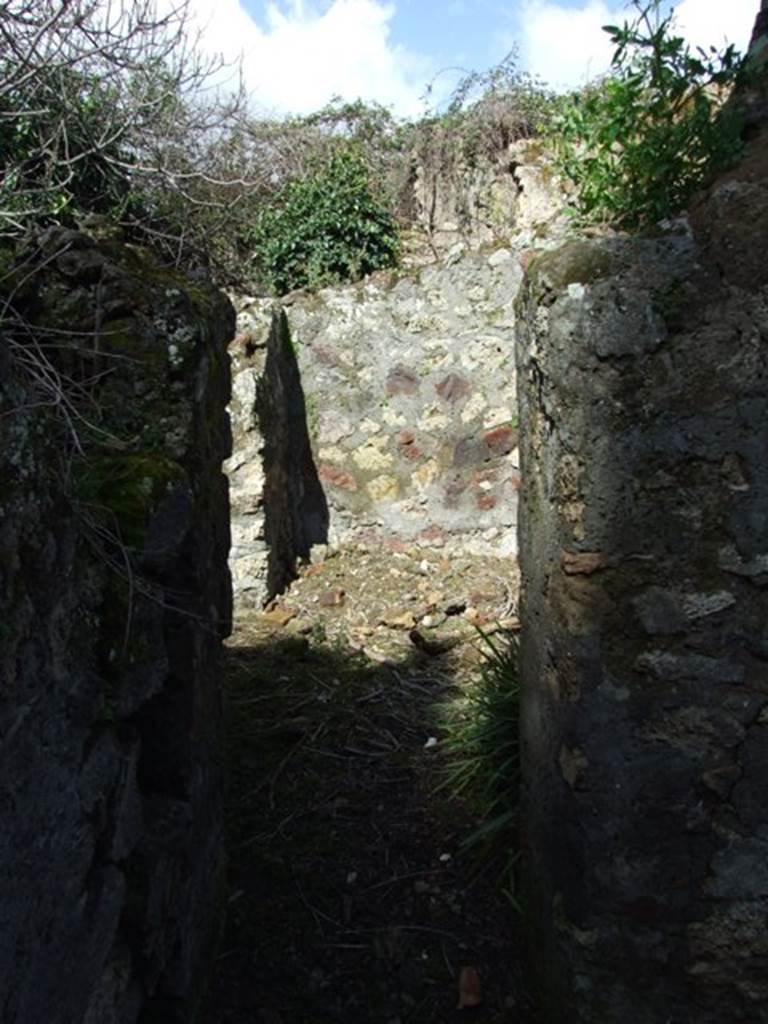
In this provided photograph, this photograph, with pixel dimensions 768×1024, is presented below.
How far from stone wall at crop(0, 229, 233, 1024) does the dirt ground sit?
0.29m

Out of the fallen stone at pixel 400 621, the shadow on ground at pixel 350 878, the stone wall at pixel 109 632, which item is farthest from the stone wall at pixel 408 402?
the stone wall at pixel 109 632

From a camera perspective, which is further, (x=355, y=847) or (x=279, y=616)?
(x=279, y=616)

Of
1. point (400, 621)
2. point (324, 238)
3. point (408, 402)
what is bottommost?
point (400, 621)

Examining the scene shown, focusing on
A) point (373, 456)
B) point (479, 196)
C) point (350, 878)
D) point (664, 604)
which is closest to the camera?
point (664, 604)

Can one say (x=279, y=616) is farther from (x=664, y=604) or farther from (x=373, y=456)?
(x=664, y=604)

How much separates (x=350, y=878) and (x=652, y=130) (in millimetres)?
2358

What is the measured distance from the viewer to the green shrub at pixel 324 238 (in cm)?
769

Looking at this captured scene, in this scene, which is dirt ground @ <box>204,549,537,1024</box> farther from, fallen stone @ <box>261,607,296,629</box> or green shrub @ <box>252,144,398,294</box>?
green shrub @ <box>252,144,398,294</box>

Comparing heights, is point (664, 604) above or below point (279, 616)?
above

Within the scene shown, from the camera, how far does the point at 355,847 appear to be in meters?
3.01

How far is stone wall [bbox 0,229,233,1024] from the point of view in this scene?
56.7 inches

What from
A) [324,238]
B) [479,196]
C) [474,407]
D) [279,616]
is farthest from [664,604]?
[479,196]

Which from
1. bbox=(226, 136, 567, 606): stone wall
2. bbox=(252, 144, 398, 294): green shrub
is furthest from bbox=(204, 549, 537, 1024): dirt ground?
bbox=(252, 144, 398, 294): green shrub

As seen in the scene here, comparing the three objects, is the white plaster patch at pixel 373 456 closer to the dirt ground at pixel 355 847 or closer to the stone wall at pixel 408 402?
the stone wall at pixel 408 402
